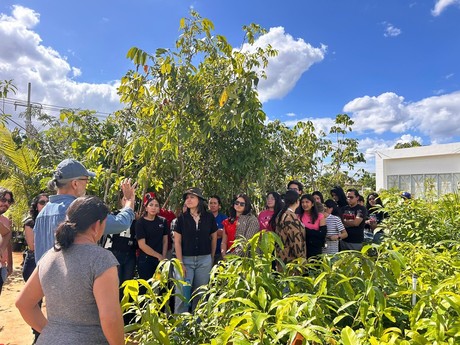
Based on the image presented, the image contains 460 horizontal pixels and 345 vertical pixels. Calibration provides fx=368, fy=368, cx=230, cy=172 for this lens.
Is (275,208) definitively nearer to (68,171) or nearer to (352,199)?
(352,199)

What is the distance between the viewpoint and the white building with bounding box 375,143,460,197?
63.9 ft

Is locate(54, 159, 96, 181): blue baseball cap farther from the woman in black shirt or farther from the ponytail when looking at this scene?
the woman in black shirt

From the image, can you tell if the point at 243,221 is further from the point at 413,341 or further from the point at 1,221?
the point at 413,341

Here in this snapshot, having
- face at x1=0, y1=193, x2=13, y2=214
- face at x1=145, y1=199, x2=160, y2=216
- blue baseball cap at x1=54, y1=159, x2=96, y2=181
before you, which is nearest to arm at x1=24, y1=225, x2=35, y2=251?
face at x1=0, y1=193, x2=13, y2=214

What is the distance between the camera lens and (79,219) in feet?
5.49

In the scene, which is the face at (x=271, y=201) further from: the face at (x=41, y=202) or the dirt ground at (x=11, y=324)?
the dirt ground at (x=11, y=324)

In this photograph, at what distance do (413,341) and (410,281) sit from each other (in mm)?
629

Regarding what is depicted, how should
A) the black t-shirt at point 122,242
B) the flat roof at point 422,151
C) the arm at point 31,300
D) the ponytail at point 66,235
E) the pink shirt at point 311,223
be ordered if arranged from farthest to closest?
the flat roof at point 422,151 → the black t-shirt at point 122,242 → the pink shirt at point 311,223 → the arm at point 31,300 → the ponytail at point 66,235

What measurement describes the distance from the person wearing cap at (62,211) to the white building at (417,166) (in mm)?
17551

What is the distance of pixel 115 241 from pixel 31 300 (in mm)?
2675

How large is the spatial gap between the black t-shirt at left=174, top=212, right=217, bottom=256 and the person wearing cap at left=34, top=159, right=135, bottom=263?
1792 mm

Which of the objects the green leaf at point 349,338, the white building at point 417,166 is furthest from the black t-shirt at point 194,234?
the white building at point 417,166

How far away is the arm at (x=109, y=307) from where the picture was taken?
58.2 inches

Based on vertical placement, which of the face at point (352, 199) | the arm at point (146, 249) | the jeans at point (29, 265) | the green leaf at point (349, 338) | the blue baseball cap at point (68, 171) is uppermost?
the blue baseball cap at point (68, 171)
